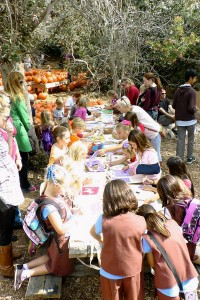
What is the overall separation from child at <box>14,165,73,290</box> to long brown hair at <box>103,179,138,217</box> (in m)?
0.58

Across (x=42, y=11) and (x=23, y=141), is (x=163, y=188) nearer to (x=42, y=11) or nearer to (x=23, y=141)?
(x=23, y=141)

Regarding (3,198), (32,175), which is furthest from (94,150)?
(3,198)

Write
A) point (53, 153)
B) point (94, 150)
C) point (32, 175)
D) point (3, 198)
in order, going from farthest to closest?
point (32, 175), point (94, 150), point (53, 153), point (3, 198)

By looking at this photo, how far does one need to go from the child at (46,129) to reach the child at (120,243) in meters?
3.19

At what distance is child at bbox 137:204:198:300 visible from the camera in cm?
222

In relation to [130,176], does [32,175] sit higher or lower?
lower

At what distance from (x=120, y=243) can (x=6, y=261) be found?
1.42 meters

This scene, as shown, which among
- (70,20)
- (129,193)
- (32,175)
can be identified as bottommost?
(32,175)

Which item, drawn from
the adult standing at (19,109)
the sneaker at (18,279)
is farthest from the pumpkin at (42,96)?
the sneaker at (18,279)

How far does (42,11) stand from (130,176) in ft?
10.6

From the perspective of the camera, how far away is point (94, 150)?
15.2ft

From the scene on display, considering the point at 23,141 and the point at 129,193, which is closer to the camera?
the point at 129,193

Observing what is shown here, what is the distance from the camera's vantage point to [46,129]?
5.34 metres

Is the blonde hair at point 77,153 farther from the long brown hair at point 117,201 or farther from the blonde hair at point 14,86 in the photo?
the long brown hair at point 117,201
